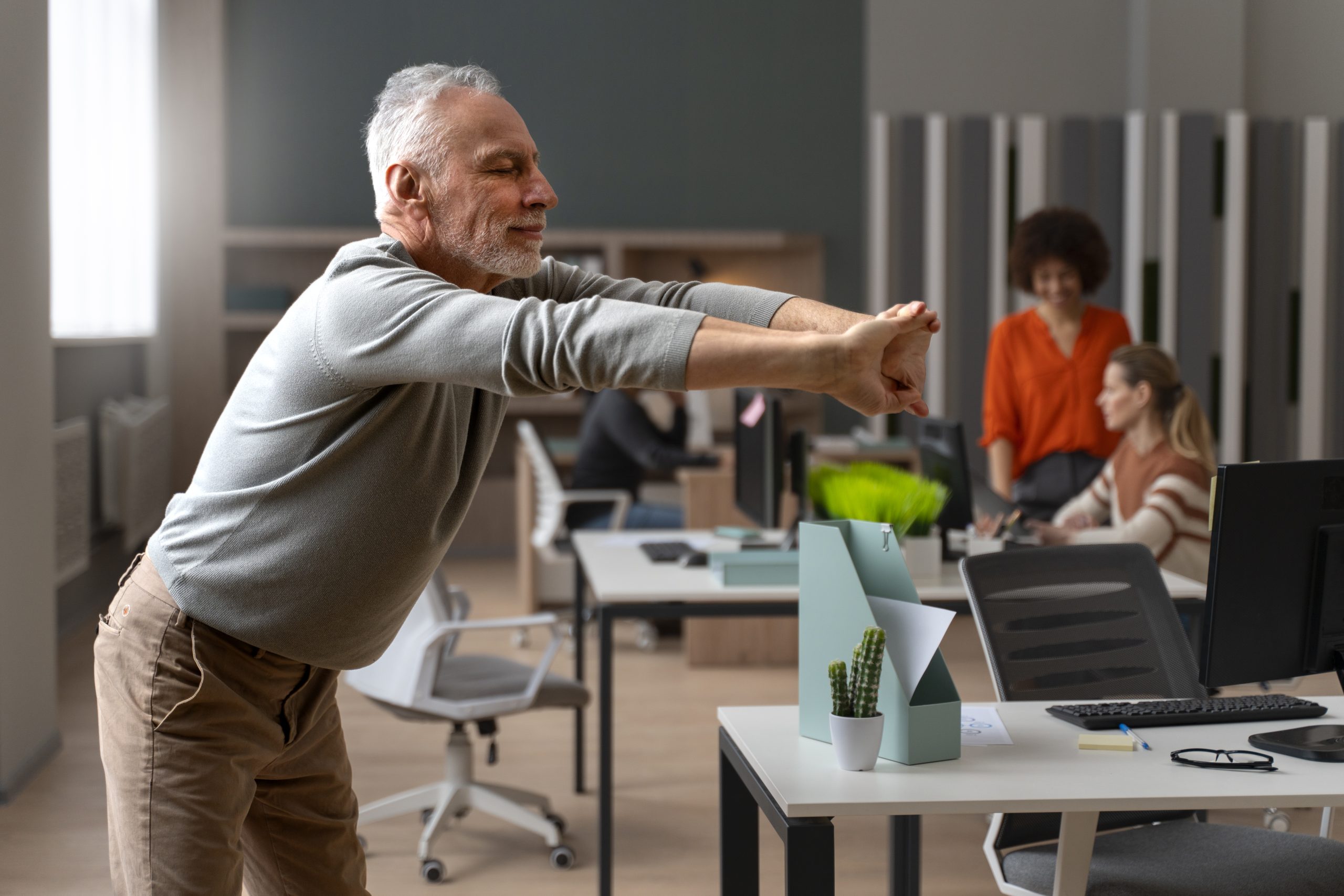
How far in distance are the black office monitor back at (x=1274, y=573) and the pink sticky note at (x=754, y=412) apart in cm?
208

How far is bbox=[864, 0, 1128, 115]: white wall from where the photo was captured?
8.05m

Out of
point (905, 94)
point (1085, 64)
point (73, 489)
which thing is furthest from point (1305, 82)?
point (73, 489)

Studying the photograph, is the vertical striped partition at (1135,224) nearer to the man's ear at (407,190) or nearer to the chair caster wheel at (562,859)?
the chair caster wheel at (562,859)

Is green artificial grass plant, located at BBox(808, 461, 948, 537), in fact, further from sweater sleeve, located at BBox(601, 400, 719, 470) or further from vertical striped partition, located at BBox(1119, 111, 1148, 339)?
vertical striped partition, located at BBox(1119, 111, 1148, 339)

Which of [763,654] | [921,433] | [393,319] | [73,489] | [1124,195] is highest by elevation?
[1124,195]

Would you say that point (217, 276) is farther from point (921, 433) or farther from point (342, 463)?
point (342, 463)

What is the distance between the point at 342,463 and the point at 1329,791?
129 centimetres

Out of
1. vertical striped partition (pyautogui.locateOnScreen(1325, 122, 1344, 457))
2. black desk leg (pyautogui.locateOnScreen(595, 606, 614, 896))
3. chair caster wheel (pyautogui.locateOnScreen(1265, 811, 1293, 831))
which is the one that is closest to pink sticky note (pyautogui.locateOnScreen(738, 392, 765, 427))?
black desk leg (pyautogui.locateOnScreen(595, 606, 614, 896))

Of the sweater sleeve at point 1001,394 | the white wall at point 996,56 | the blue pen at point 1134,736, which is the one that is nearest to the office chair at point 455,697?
the blue pen at point 1134,736

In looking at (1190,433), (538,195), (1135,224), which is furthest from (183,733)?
(1135,224)

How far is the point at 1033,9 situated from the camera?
8156 millimetres

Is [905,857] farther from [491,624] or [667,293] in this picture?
[491,624]

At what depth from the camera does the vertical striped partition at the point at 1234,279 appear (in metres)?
7.43

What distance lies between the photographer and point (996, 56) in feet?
26.5
